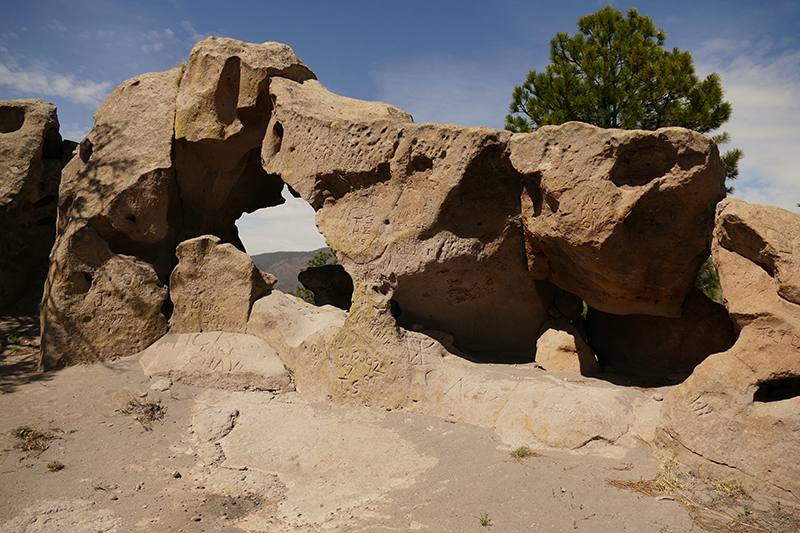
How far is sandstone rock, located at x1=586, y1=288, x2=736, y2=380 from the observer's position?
187 inches

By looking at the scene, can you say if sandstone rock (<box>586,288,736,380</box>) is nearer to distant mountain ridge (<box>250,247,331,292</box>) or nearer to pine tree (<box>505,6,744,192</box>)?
pine tree (<box>505,6,744,192</box>)

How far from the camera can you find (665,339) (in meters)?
5.06

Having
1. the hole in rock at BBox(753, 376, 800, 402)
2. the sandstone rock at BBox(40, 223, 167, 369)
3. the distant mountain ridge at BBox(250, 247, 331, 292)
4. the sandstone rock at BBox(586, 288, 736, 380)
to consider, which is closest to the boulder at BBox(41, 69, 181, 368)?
the sandstone rock at BBox(40, 223, 167, 369)

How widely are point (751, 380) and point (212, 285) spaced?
5.30 m

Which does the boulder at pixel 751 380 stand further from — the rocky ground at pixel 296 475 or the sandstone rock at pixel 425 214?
the sandstone rock at pixel 425 214

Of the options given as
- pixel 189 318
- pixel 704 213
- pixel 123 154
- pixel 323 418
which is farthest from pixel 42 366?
pixel 704 213

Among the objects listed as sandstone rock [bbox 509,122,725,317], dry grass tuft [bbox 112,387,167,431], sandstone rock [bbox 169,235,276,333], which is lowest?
Answer: dry grass tuft [bbox 112,387,167,431]

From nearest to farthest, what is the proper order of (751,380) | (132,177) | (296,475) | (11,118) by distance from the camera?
(751,380)
(296,475)
(132,177)
(11,118)

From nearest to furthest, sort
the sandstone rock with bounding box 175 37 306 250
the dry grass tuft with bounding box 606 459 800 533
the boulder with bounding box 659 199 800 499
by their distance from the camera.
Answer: the dry grass tuft with bounding box 606 459 800 533
the boulder with bounding box 659 199 800 499
the sandstone rock with bounding box 175 37 306 250

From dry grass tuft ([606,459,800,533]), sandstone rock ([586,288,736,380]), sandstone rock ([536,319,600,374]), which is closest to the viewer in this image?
dry grass tuft ([606,459,800,533])

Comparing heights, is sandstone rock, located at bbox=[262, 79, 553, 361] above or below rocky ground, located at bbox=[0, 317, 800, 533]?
above

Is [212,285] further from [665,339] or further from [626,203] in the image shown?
[665,339]

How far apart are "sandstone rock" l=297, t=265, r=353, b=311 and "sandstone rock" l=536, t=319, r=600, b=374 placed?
3138 mm

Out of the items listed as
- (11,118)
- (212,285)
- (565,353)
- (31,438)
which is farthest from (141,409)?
(11,118)
